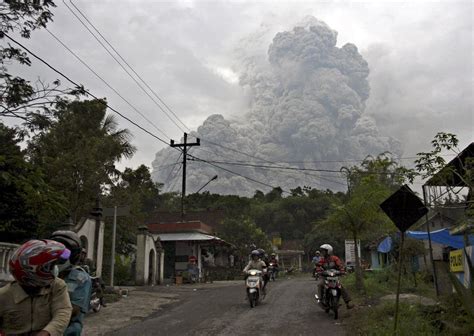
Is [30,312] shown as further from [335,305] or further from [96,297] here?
[96,297]

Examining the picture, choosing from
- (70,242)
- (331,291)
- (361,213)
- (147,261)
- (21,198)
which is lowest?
(331,291)

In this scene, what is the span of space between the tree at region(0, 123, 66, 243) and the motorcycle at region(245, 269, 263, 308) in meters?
5.37

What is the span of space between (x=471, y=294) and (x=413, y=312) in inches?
86.3

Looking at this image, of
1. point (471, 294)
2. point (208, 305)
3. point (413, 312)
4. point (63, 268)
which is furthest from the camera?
point (208, 305)

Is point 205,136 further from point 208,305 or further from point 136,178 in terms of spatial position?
point 208,305

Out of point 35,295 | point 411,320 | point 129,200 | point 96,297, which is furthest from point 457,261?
point 129,200

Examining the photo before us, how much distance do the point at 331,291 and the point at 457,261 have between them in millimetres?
2886

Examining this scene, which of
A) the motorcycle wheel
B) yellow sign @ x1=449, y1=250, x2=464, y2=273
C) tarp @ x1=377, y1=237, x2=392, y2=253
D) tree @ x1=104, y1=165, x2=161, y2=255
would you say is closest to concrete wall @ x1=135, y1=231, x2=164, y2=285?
tree @ x1=104, y1=165, x2=161, y2=255

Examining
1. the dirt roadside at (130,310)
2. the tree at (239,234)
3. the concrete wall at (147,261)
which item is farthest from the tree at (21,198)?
the tree at (239,234)

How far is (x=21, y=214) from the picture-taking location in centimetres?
1452

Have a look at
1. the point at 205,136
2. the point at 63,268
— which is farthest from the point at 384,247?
the point at 205,136

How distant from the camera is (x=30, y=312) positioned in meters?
3.23

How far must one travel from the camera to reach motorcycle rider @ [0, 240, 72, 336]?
3.08 metres

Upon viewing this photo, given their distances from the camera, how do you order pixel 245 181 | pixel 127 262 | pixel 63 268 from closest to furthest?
pixel 63 268 < pixel 127 262 < pixel 245 181
